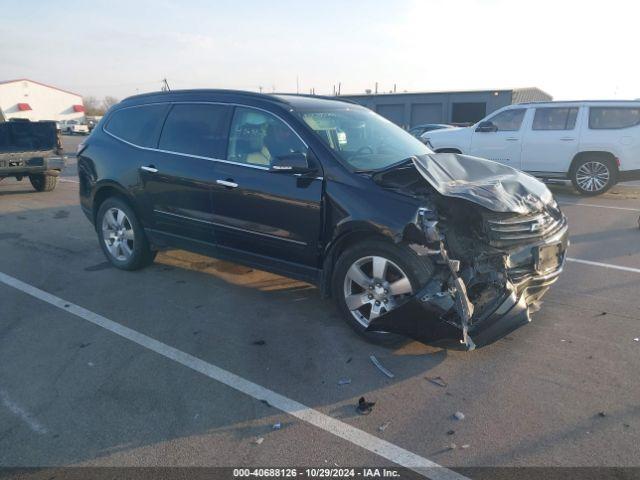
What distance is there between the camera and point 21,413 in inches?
122

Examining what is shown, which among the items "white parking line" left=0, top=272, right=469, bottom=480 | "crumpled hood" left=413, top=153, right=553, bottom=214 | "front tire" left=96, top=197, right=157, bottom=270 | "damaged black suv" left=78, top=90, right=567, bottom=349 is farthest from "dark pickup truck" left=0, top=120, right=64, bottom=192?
"crumpled hood" left=413, top=153, right=553, bottom=214

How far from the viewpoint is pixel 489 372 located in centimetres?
351

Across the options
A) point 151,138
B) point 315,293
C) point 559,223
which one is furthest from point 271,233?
point 559,223

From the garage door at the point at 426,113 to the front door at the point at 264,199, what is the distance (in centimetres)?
3110

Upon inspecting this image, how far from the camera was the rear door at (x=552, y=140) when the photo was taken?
35.5 feet

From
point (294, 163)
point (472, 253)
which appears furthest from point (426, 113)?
point (472, 253)

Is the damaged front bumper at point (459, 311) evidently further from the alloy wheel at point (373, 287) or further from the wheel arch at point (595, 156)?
the wheel arch at point (595, 156)

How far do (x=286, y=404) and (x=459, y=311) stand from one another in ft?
4.27

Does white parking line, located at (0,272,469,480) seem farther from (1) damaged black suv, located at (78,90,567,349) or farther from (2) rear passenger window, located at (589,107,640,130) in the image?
(2) rear passenger window, located at (589,107,640,130)

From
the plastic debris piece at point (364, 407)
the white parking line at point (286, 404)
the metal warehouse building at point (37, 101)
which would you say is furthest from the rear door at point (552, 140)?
the metal warehouse building at point (37, 101)

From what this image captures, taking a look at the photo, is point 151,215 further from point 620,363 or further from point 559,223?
point 620,363

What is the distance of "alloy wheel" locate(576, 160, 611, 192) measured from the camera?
10.7 metres

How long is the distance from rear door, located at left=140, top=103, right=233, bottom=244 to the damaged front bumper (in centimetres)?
214

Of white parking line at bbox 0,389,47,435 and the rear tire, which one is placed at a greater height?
the rear tire
